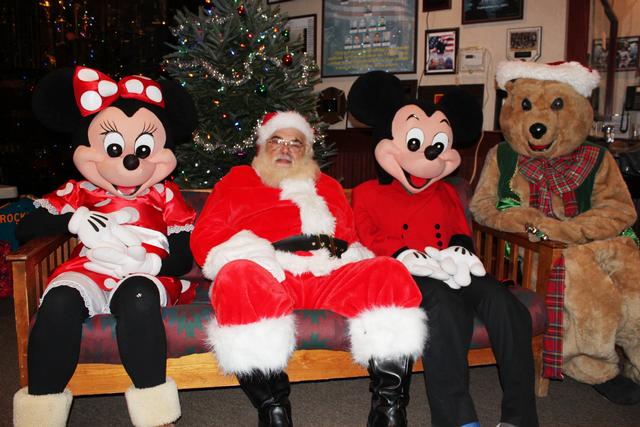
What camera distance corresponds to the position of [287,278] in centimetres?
207

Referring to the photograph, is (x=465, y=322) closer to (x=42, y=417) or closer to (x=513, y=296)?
(x=513, y=296)

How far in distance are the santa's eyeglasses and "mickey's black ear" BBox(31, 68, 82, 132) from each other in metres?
0.77

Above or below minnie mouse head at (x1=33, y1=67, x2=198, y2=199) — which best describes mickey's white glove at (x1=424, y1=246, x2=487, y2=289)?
below

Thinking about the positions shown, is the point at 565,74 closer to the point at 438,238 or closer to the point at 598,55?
the point at 438,238

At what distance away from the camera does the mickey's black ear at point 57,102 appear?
6.70ft

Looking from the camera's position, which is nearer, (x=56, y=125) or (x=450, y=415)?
(x=450, y=415)

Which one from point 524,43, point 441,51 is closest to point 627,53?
point 524,43

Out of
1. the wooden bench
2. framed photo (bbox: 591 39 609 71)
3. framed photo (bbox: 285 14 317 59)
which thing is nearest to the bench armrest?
the wooden bench

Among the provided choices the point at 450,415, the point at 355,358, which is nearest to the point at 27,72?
the point at 355,358

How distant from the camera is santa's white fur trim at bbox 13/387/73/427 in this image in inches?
66.8

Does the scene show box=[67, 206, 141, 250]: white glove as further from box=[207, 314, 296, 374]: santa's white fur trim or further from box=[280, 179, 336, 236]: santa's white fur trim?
box=[280, 179, 336, 236]: santa's white fur trim

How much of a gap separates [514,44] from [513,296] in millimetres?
2511

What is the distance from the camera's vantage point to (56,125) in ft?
6.94

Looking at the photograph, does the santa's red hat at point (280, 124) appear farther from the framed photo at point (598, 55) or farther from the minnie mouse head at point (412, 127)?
the framed photo at point (598, 55)
